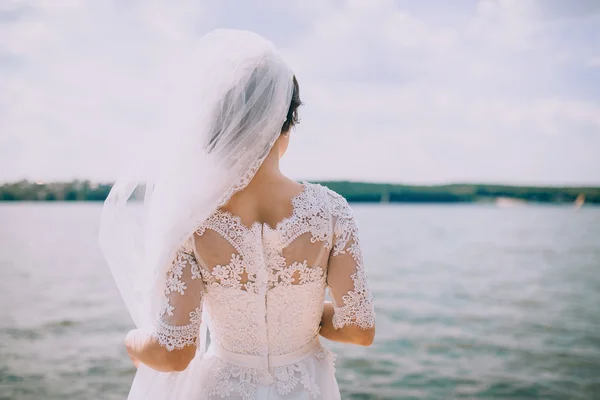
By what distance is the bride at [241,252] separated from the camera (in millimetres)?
1503

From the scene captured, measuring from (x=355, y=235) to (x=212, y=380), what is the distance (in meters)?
0.68

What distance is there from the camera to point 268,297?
1586mm

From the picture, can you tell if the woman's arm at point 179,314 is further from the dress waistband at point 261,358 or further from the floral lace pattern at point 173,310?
the dress waistband at point 261,358

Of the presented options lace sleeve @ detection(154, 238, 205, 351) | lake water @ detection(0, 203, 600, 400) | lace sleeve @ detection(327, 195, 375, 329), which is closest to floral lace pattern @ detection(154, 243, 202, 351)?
lace sleeve @ detection(154, 238, 205, 351)

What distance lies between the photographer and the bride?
1503mm

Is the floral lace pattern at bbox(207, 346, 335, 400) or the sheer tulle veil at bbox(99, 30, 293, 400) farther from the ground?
the sheer tulle veil at bbox(99, 30, 293, 400)

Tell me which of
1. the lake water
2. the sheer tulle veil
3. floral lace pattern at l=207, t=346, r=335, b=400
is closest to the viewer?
the sheer tulle veil

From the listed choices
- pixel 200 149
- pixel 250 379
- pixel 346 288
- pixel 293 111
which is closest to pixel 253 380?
pixel 250 379

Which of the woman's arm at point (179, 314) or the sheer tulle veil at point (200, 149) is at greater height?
the sheer tulle veil at point (200, 149)

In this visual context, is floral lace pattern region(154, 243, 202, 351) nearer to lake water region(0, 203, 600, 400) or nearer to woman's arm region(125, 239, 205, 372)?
woman's arm region(125, 239, 205, 372)

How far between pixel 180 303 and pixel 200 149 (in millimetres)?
478

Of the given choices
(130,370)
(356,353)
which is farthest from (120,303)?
(356,353)

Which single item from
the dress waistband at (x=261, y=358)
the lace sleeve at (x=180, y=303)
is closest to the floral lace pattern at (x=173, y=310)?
the lace sleeve at (x=180, y=303)

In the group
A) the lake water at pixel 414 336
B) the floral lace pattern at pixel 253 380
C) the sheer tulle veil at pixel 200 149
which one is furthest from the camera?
the lake water at pixel 414 336
